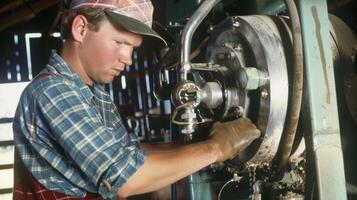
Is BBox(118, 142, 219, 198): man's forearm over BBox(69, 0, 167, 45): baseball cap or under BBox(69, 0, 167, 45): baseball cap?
under

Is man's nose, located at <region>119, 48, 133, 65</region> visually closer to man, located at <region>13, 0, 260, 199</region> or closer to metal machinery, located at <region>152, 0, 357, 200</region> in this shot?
man, located at <region>13, 0, 260, 199</region>

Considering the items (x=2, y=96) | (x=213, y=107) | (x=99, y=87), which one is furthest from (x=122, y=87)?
(x=213, y=107)

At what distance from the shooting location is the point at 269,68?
1.31 metres

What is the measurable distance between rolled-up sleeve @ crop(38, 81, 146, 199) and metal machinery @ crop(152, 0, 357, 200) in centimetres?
25

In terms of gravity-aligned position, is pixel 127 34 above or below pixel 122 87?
above

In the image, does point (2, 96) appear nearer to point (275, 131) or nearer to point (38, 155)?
point (38, 155)

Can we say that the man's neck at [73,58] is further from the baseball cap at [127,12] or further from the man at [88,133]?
the baseball cap at [127,12]

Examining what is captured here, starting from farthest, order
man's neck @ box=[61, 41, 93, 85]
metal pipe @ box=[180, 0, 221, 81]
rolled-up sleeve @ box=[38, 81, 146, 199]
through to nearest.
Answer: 1. man's neck @ box=[61, 41, 93, 85]
2. metal pipe @ box=[180, 0, 221, 81]
3. rolled-up sleeve @ box=[38, 81, 146, 199]

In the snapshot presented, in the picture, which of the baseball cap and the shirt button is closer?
the shirt button

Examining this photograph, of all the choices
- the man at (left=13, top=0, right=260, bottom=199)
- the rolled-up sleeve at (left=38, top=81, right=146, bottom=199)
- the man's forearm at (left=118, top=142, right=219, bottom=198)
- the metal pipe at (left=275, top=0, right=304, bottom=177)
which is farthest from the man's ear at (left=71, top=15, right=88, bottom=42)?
the metal pipe at (left=275, top=0, right=304, bottom=177)

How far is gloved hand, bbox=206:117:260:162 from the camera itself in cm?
136

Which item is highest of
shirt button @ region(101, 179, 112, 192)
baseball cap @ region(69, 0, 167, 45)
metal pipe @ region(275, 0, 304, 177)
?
baseball cap @ region(69, 0, 167, 45)

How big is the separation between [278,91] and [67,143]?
0.71 metres

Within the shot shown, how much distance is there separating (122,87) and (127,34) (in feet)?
13.8
